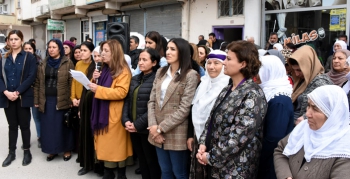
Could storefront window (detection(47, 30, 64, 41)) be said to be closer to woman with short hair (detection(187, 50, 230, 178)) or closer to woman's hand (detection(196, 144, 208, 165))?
woman with short hair (detection(187, 50, 230, 178))

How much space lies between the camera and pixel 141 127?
3.33m

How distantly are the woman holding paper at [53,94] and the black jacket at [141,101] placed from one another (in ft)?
4.76

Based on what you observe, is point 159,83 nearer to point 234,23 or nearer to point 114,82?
point 114,82

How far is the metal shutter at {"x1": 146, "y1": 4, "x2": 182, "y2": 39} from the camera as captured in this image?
486 inches

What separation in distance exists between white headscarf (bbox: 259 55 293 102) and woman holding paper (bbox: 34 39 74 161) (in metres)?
3.10

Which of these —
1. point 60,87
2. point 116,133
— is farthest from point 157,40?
point 60,87

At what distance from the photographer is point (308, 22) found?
8.68m

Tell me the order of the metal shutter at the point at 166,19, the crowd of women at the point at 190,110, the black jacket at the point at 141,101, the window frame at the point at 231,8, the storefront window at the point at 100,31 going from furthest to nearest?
the storefront window at the point at 100,31 < the metal shutter at the point at 166,19 < the window frame at the point at 231,8 < the black jacket at the point at 141,101 < the crowd of women at the point at 190,110

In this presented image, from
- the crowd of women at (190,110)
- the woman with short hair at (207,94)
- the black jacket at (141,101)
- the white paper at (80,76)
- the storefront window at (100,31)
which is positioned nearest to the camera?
the crowd of women at (190,110)

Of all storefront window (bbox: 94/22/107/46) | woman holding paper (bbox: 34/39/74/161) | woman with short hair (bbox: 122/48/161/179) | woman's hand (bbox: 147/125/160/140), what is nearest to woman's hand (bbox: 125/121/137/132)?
woman with short hair (bbox: 122/48/161/179)

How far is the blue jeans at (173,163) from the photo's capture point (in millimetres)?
3117

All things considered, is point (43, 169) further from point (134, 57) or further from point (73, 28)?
point (73, 28)

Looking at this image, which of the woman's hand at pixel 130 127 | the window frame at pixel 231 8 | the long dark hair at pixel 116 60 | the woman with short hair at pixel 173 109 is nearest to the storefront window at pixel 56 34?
the window frame at pixel 231 8

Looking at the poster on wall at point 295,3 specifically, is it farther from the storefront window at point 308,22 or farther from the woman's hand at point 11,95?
the woman's hand at point 11,95
